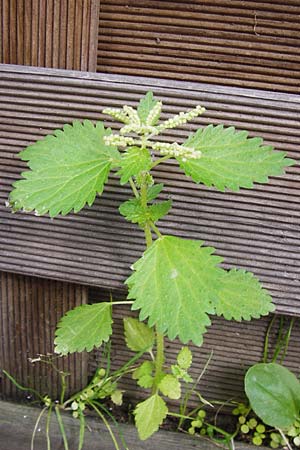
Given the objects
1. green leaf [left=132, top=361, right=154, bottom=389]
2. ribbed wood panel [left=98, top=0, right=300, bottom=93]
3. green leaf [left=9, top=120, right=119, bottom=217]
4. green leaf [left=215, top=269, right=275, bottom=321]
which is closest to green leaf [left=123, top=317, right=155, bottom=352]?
green leaf [left=132, top=361, right=154, bottom=389]

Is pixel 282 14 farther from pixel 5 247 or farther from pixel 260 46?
pixel 5 247

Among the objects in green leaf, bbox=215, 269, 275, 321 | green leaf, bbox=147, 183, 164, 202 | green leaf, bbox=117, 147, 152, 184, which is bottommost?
green leaf, bbox=215, 269, 275, 321

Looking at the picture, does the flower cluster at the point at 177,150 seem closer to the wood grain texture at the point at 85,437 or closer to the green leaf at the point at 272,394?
the green leaf at the point at 272,394

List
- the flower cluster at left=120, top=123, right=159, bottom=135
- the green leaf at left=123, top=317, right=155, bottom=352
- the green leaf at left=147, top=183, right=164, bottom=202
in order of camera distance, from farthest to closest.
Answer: the green leaf at left=123, top=317, right=155, bottom=352 → the green leaf at left=147, top=183, right=164, bottom=202 → the flower cluster at left=120, top=123, right=159, bottom=135

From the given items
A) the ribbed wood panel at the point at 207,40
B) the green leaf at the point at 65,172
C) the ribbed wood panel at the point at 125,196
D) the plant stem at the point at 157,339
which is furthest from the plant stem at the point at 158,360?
the ribbed wood panel at the point at 207,40

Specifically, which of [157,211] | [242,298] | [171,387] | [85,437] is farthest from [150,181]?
[85,437]

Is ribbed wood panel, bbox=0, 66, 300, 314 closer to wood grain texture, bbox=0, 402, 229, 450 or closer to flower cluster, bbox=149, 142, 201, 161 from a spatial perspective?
flower cluster, bbox=149, 142, 201, 161

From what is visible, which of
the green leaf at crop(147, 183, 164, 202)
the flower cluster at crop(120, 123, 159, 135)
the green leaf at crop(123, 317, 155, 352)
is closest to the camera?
the flower cluster at crop(120, 123, 159, 135)
